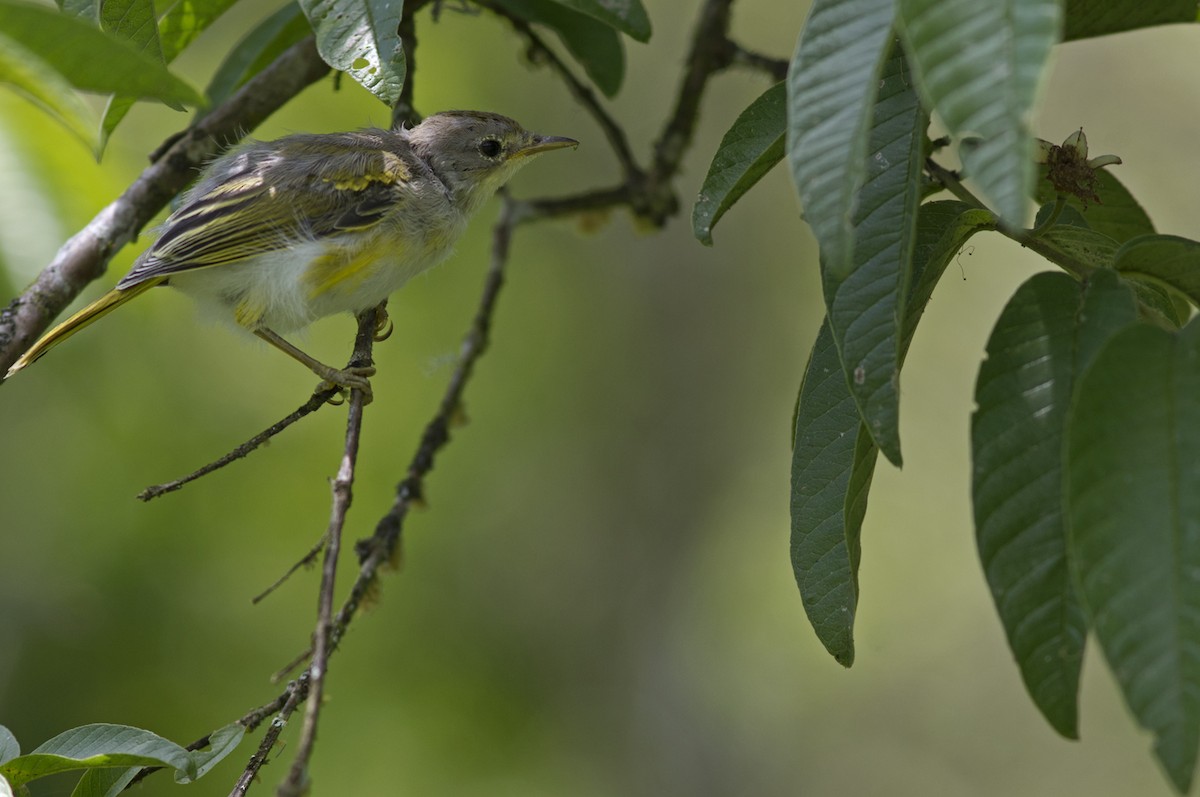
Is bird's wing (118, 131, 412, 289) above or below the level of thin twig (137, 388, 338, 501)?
above

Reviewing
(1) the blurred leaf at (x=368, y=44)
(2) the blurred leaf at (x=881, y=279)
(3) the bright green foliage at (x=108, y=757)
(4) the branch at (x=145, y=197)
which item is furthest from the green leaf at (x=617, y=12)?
(3) the bright green foliage at (x=108, y=757)

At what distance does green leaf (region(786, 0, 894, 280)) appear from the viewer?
1216 millimetres

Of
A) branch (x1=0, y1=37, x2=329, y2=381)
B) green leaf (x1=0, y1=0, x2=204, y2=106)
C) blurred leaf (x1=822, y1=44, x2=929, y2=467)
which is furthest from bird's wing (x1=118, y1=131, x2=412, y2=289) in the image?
blurred leaf (x1=822, y1=44, x2=929, y2=467)

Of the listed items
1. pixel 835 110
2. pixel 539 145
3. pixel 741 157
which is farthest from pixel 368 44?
pixel 539 145

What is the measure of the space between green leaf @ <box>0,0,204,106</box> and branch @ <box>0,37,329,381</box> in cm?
132

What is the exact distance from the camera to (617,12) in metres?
2.52

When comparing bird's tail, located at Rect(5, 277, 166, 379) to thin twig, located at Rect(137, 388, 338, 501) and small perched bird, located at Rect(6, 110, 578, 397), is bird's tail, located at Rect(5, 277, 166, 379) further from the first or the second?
thin twig, located at Rect(137, 388, 338, 501)

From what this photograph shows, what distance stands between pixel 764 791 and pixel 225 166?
548 centimetres

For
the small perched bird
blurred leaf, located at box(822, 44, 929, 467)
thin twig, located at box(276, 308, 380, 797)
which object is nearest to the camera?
thin twig, located at box(276, 308, 380, 797)

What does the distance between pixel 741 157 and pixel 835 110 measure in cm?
68

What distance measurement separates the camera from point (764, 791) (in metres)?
7.08

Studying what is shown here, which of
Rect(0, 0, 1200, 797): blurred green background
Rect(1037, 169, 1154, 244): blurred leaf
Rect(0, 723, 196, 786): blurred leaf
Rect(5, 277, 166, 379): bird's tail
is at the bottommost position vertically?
Rect(0, 0, 1200, 797): blurred green background

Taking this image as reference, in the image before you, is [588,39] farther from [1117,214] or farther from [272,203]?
[1117,214]

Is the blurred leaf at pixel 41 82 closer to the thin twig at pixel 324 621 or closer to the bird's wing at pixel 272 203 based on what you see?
the thin twig at pixel 324 621
